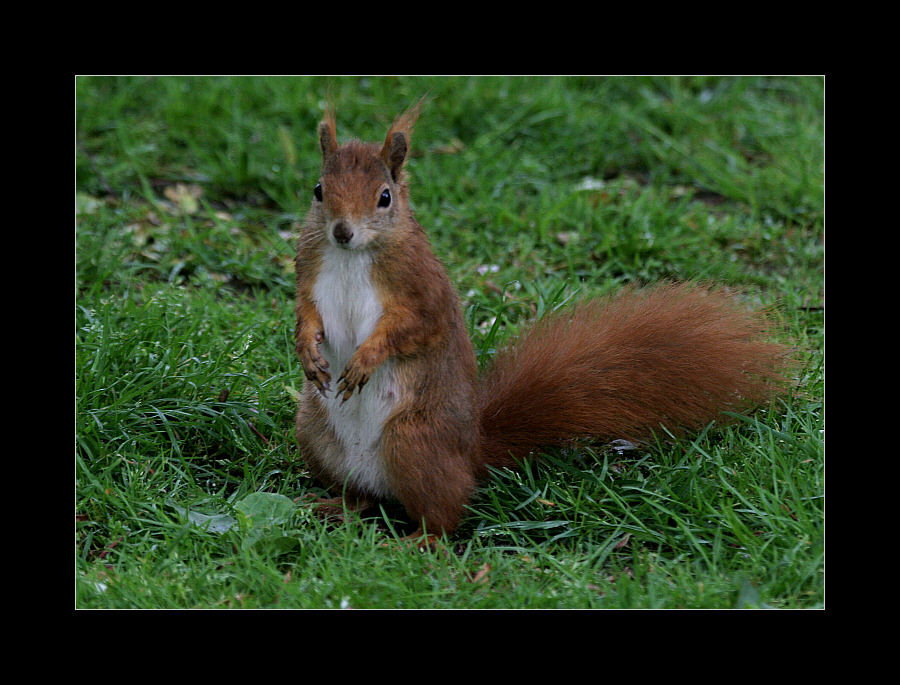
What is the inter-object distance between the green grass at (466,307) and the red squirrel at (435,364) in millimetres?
121

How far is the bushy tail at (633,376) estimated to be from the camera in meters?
2.93

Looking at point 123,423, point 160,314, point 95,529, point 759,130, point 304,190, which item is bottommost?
point 95,529

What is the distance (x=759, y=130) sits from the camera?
A: 5.24m

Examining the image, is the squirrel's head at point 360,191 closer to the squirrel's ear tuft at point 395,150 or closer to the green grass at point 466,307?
the squirrel's ear tuft at point 395,150

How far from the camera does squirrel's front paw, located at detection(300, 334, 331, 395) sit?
8.88 feet

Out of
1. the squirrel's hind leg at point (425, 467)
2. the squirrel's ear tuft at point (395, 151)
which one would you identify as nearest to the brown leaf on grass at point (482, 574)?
the squirrel's hind leg at point (425, 467)

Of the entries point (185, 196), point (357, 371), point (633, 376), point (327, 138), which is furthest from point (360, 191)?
point (185, 196)

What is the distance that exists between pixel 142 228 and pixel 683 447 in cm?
249

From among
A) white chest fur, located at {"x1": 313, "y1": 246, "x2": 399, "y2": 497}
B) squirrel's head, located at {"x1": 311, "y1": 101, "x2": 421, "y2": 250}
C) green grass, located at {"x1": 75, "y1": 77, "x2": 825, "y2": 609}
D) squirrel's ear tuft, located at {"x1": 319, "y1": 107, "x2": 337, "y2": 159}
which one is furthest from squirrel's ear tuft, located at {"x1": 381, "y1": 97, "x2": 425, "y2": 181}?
green grass, located at {"x1": 75, "y1": 77, "x2": 825, "y2": 609}

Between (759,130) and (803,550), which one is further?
(759,130)

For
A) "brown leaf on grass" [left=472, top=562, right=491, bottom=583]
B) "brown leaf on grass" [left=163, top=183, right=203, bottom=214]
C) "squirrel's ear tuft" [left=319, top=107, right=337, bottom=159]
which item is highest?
"squirrel's ear tuft" [left=319, top=107, right=337, bottom=159]

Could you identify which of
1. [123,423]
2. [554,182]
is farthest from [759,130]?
[123,423]

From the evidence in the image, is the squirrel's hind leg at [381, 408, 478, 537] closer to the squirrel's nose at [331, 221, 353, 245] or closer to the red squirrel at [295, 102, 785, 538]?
the red squirrel at [295, 102, 785, 538]

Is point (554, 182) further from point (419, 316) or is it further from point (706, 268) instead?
point (419, 316)
